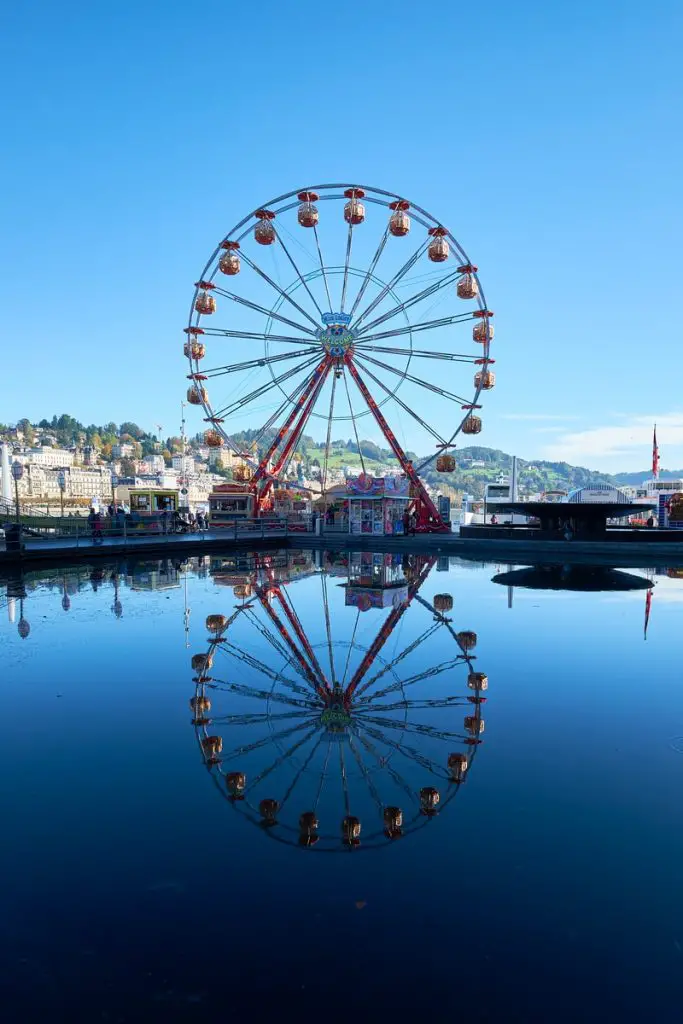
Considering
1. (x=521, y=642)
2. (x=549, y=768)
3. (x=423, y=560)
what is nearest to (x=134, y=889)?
(x=549, y=768)

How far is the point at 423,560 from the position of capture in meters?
22.7

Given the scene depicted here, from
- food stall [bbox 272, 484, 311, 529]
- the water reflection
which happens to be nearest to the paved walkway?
the water reflection

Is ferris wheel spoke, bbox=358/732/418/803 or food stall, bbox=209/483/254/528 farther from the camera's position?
food stall, bbox=209/483/254/528

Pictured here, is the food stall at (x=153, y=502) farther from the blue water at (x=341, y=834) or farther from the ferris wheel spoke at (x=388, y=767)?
the ferris wheel spoke at (x=388, y=767)

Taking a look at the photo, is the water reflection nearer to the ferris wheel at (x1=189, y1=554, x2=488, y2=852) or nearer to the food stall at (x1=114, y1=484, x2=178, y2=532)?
the ferris wheel at (x1=189, y1=554, x2=488, y2=852)

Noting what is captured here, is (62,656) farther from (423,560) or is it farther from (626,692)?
(423,560)

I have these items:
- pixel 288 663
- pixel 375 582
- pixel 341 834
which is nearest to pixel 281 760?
pixel 341 834

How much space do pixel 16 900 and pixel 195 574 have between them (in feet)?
46.9

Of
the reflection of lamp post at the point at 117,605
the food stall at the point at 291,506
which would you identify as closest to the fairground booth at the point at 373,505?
the food stall at the point at 291,506

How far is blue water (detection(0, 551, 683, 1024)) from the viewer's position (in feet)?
Result: 8.74

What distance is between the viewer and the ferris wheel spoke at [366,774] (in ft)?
14.1

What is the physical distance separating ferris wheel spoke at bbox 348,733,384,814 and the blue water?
3 centimetres

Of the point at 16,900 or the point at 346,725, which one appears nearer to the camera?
the point at 16,900

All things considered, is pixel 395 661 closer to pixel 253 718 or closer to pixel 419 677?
pixel 419 677
